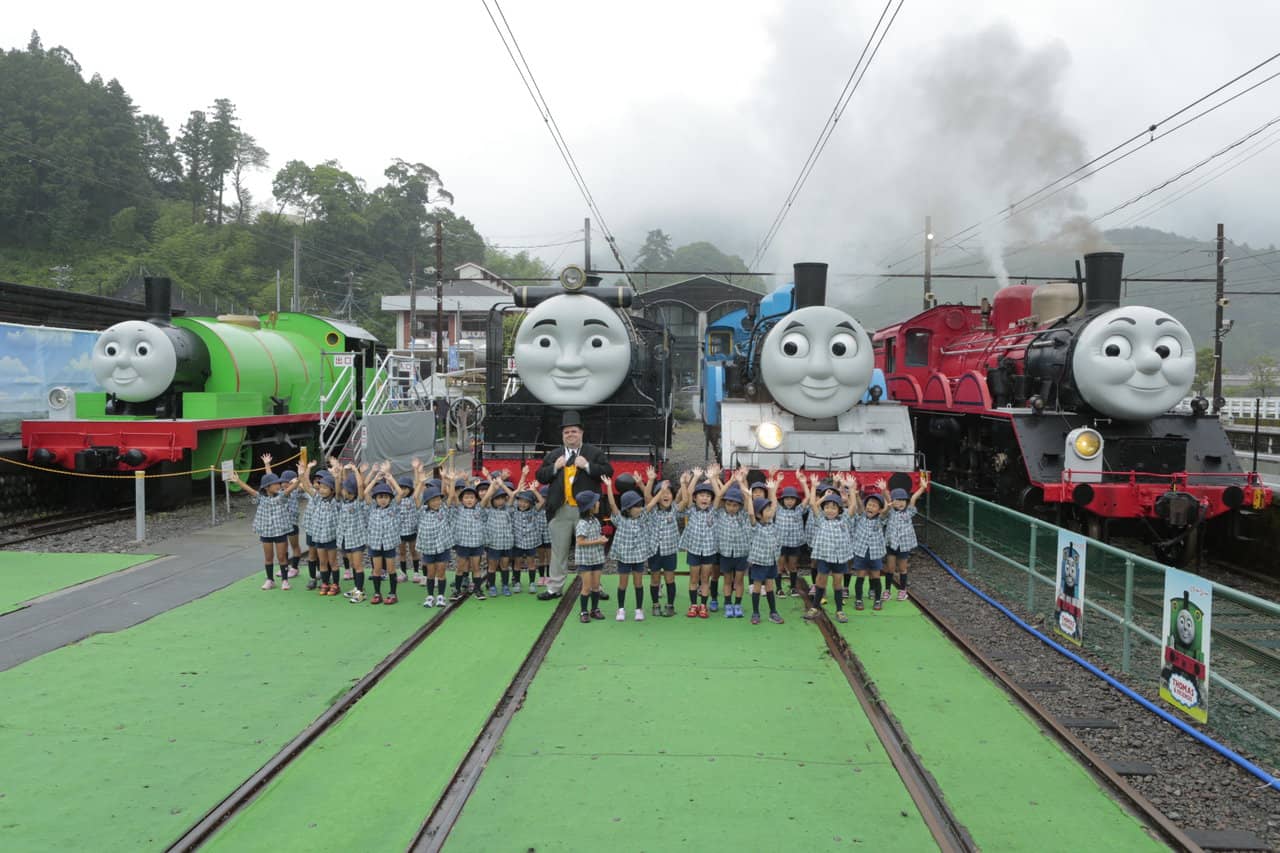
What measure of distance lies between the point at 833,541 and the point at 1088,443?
149 inches

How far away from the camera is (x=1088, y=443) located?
916cm

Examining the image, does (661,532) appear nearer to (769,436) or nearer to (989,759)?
(769,436)

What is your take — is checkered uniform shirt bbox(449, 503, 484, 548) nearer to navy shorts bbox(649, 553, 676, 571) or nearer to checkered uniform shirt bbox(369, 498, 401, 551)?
checkered uniform shirt bbox(369, 498, 401, 551)

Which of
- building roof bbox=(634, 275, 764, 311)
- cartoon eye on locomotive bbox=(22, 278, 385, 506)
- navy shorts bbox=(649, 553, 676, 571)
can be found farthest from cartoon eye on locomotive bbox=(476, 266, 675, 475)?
building roof bbox=(634, 275, 764, 311)

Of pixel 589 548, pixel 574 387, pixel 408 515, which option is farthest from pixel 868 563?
pixel 408 515

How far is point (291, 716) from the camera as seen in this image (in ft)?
16.9

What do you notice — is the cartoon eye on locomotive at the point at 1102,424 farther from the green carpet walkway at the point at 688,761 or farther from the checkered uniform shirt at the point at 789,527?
the green carpet walkway at the point at 688,761

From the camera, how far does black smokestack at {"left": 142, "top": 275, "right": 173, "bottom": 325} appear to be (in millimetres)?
13820

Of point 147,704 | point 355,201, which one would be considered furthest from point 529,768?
point 355,201

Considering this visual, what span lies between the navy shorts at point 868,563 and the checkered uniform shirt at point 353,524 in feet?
14.6

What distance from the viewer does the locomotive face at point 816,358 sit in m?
9.80

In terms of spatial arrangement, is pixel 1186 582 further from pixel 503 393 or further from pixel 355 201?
pixel 355 201

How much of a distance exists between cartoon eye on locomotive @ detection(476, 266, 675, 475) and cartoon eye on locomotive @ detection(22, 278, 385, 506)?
5463mm

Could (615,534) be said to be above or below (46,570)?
above
